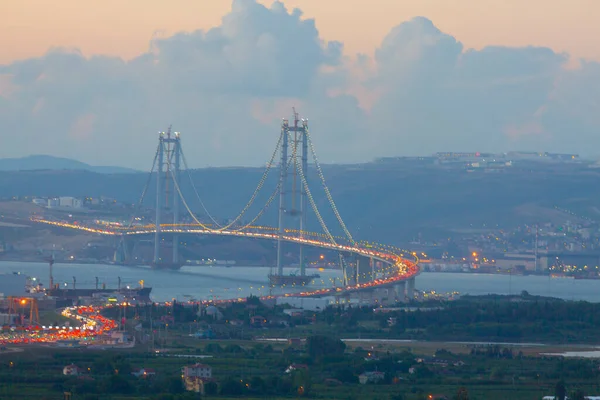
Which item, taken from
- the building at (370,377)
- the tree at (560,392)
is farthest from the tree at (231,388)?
the tree at (560,392)

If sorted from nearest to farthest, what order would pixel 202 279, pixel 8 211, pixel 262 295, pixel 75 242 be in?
pixel 262 295 → pixel 202 279 → pixel 75 242 → pixel 8 211

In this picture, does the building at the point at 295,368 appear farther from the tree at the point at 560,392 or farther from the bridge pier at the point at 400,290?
the bridge pier at the point at 400,290

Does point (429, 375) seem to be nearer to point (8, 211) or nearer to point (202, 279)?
point (202, 279)

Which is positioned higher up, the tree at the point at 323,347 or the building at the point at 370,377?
the tree at the point at 323,347

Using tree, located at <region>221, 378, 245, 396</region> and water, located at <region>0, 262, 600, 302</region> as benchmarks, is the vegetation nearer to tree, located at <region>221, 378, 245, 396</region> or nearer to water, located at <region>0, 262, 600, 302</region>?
tree, located at <region>221, 378, 245, 396</region>

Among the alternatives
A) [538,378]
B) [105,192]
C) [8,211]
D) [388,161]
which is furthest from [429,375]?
[388,161]

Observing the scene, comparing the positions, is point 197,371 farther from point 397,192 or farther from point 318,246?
point 397,192
